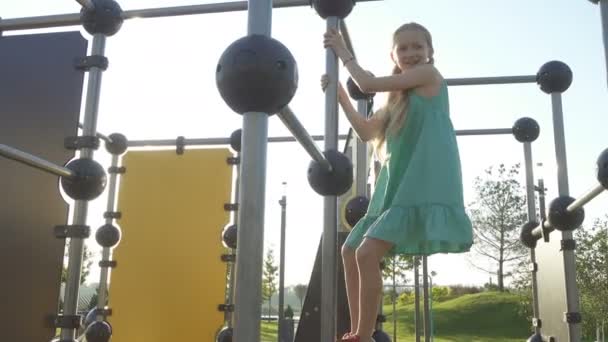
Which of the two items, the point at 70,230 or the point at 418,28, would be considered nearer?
the point at 418,28

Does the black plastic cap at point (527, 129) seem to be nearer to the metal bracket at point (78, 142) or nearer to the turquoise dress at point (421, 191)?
the turquoise dress at point (421, 191)

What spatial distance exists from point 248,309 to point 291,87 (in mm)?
350

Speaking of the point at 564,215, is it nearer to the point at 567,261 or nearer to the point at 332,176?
the point at 567,261

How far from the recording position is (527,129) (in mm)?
3686

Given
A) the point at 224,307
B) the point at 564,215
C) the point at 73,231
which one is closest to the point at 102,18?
the point at 73,231

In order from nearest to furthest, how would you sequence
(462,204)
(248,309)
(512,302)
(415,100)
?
1. (248,309)
2. (462,204)
3. (415,100)
4. (512,302)

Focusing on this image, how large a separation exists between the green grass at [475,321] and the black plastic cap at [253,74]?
48.9ft

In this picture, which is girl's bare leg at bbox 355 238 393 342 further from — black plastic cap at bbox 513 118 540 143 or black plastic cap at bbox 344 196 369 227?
black plastic cap at bbox 513 118 540 143

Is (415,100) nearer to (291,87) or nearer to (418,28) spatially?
(418,28)

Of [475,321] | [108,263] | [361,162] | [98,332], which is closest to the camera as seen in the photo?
[361,162]

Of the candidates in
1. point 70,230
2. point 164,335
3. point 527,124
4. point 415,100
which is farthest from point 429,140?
point 164,335

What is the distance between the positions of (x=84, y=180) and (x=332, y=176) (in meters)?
0.80

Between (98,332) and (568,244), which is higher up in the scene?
(568,244)

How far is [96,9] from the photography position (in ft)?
6.72
